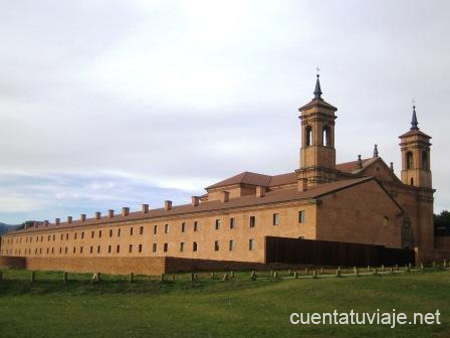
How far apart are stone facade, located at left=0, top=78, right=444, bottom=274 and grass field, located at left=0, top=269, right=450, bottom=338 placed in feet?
37.5

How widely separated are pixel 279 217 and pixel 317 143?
16153 mm

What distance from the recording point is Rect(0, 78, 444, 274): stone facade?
51.1 m

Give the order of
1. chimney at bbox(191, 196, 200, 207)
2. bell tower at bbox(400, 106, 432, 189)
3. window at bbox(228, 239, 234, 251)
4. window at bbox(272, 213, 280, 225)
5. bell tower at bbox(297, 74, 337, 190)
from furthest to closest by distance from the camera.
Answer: bell tower at bbox(400, 106, 432, 189) → chimney at bbox(191, 196, 200, 207) → bell tower at bbox(297, 74, 337, 190) → window at bbox(228, 239, 234, 251) → window at bbox(272, 213, 280, 225)

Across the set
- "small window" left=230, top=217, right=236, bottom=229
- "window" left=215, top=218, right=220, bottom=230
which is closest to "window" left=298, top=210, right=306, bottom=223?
"small window" left=230, top=217, right=236, bottom=229

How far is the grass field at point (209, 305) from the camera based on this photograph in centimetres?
1731

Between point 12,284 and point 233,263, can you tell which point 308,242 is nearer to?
point 233,263

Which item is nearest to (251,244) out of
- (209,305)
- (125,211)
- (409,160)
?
(209,305)

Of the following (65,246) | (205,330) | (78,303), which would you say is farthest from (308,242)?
(65,246)

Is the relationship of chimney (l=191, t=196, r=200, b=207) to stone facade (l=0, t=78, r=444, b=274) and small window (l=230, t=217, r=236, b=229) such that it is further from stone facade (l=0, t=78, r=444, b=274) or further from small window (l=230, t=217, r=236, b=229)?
small window (l=230, t=217, r=236, b=229)

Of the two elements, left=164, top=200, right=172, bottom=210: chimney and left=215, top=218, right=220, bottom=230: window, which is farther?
left=164, top=200, right=172, bottom=210: chimney

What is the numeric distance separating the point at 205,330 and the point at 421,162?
65.0 metres

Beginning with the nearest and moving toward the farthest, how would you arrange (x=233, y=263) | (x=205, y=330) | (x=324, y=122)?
(x=205, y=330) → (x=233, y=263) → (x=324, y=122)

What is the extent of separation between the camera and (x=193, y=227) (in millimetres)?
63469

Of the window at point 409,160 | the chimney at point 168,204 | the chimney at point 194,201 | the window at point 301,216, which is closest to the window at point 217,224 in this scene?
the chimney at point 194,201
